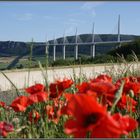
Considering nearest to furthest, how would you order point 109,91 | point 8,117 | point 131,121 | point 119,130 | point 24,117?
point 119,130
point 131,121
point 109,91
point 24,117
point 8,117

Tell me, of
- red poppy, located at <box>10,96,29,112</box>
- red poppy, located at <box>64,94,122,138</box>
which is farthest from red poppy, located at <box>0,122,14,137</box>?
red poppy, located at <box>64,94,122,138</box>

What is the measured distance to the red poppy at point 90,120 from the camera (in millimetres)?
1540

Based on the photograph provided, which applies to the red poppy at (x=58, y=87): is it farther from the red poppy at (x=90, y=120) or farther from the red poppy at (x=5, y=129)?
the red poppy at (x=90, y=120)

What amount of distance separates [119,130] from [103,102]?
54 centimetres

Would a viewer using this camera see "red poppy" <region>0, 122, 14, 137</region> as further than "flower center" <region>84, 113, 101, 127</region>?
Yes

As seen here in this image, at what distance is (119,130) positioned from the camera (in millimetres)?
1547

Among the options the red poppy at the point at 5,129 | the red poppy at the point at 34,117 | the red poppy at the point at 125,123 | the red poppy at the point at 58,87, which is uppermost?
the red poppy at the point at 58,87

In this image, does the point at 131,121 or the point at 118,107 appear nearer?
the point at 131,121

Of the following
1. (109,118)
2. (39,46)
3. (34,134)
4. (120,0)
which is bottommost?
(34,134)

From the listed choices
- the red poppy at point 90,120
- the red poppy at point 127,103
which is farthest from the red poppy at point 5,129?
the red poppy at point 127,103

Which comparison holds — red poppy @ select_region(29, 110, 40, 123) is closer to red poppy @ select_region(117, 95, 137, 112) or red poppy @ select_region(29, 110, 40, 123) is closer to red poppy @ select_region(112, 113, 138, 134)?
red poppy @ select_region(117, 95, 137, 112)

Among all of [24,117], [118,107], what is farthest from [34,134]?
[118,107]

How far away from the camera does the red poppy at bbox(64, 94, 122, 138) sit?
5.05ft

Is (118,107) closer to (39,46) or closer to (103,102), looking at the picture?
(103,102)
